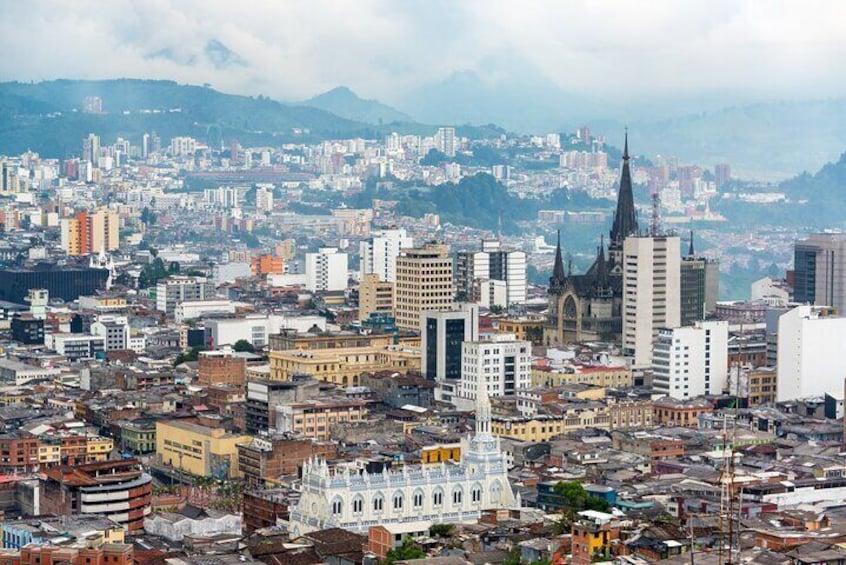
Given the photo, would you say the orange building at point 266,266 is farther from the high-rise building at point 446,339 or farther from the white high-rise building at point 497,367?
the white high-rise building at point 497,367

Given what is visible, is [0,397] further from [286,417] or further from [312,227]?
[312,227]

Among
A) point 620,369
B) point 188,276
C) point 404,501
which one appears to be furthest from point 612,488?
point 188,276

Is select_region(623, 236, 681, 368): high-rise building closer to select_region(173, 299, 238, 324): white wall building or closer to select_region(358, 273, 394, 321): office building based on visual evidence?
select_region(358, 273, 394, 321): office building

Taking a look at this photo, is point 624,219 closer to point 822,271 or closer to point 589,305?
point 589,305

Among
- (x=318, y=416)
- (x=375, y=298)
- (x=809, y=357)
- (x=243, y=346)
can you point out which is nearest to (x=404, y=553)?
(x=318, y=416)

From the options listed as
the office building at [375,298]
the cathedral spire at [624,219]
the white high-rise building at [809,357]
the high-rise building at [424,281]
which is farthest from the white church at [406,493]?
the cathedral spire at [624,219]

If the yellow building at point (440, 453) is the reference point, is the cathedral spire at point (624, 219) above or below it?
above
